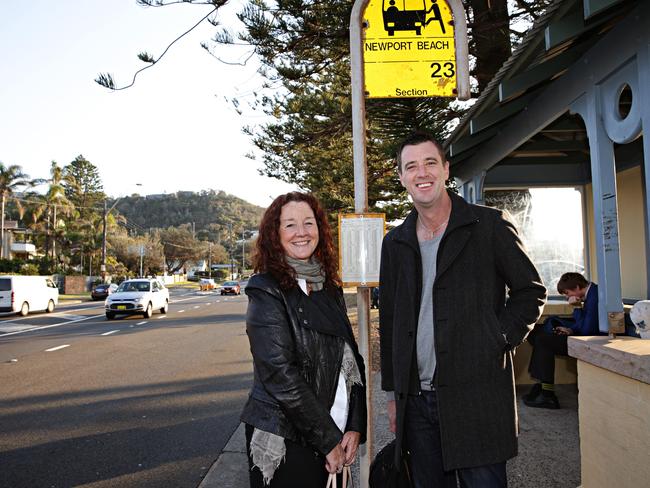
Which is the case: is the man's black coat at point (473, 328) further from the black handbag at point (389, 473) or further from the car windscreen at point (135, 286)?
the car windscreen at point (135, 286)

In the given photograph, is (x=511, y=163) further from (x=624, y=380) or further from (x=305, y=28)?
(x=624, y=380)

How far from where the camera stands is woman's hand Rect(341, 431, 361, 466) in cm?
235

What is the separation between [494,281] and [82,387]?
281 inches

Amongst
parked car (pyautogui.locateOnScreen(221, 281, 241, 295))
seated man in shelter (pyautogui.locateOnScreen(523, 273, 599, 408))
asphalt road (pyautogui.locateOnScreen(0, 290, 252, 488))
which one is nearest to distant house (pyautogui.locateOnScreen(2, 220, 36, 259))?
parked car (pyautogui.locateOnScreen(221, 281, 241, 295))

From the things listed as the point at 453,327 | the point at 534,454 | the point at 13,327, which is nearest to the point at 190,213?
the point at 13,327

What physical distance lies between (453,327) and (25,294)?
Answer: 77.3 feet

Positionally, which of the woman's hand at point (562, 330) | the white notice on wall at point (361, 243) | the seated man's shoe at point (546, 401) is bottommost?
the seated man's shoe at point (546, 401)

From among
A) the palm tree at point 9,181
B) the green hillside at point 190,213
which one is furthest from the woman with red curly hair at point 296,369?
the green hillside at point 190,213

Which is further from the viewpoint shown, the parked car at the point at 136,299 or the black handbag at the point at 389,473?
the parked car at the point at 136,299

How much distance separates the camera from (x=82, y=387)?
25.6 feet

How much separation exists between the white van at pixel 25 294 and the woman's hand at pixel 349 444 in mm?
22356

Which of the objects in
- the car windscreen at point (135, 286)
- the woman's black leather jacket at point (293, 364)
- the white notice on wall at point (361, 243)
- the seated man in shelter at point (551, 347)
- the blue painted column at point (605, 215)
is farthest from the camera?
the car windscreen at point (135, 286)

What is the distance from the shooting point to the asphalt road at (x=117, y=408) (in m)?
4.51

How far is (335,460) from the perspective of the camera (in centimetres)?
225
